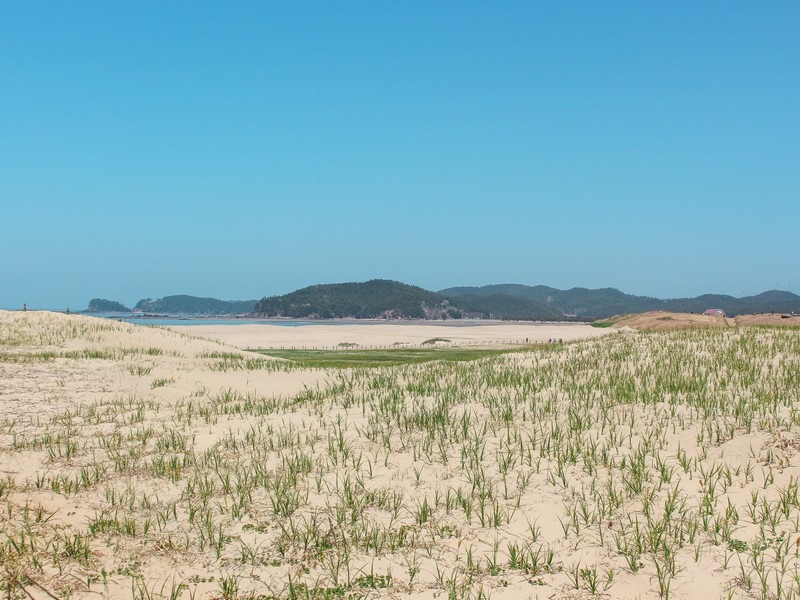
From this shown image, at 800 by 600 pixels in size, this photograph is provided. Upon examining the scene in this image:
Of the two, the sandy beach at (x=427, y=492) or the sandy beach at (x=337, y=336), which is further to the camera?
the sandy beach at (x=337, y=336)

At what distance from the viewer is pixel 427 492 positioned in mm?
6996

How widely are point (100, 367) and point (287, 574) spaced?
54.6ft

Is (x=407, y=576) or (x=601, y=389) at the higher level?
(x=601, y=389)

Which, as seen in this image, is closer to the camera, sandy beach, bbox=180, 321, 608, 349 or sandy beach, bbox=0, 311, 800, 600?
sandy beach, bbox=0, 311, 800, 600

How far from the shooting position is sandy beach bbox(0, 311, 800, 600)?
5.18m

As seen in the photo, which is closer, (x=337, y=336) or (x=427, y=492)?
(x=427, y=492)

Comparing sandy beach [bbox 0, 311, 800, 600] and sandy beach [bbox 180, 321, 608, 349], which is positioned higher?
sandy beach [bbox 0, 311, 800, 600]

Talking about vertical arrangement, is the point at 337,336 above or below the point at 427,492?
below

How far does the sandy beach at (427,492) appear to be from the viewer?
5.18 metres

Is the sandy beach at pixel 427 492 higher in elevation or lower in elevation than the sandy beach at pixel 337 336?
higher

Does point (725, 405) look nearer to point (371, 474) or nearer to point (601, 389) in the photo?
point (601, 389)

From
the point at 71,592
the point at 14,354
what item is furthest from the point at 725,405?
the point at 14,354

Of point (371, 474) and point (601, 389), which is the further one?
point (601, 389)

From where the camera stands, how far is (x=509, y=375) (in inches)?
554
